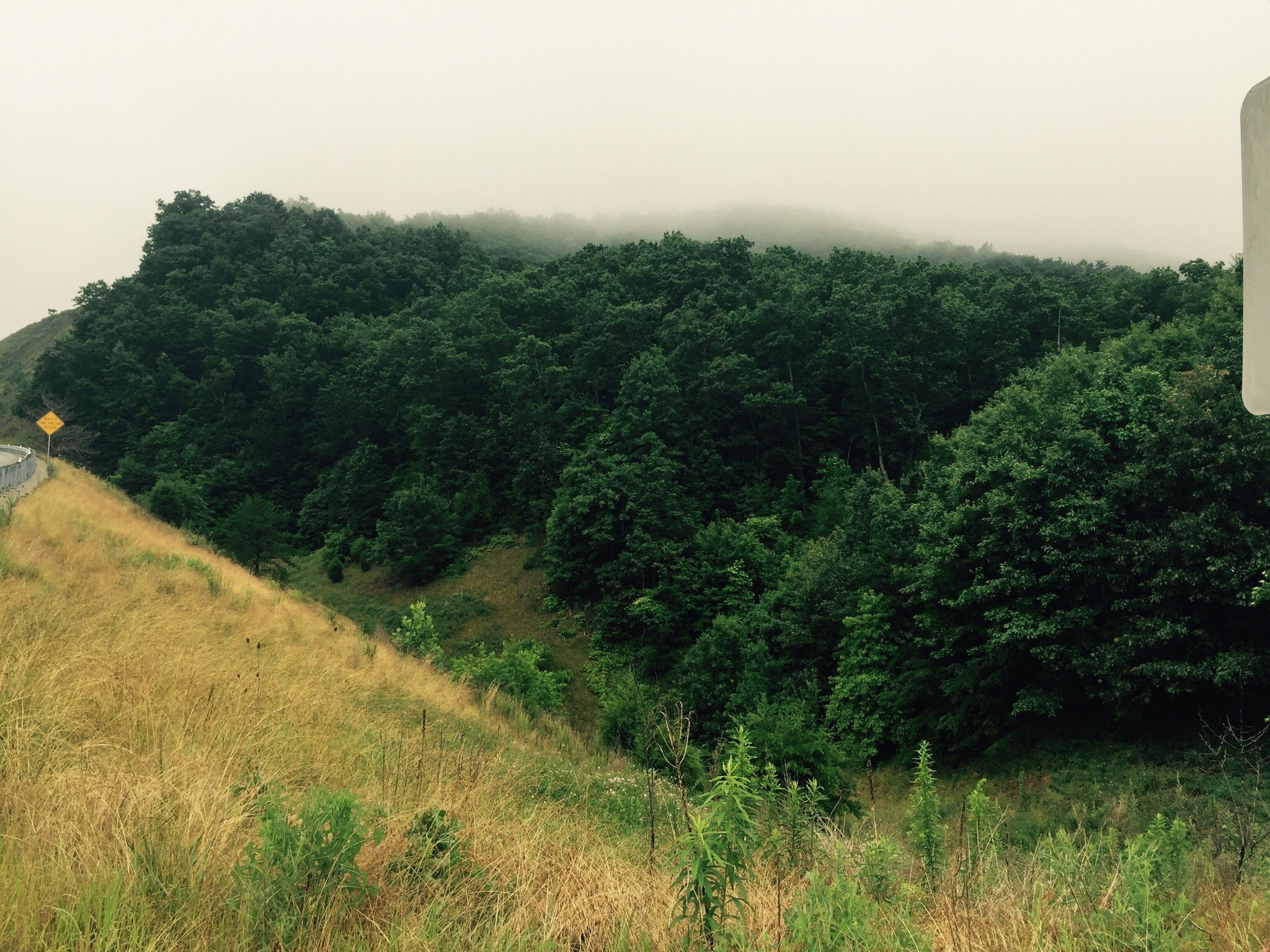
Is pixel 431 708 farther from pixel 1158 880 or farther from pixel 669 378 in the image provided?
pixel 669 378

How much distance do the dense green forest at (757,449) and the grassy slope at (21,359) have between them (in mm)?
3737

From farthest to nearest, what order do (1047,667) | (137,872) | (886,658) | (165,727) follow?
(886,658), (1047,667), (165,727), (137,872)

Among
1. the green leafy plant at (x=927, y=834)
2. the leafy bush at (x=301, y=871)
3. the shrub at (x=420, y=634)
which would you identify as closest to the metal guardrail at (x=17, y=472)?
the shrub at (x=420, y=634)

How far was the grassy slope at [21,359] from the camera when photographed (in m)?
60.5

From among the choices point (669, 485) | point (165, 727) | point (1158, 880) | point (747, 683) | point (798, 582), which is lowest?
point (747, 683)

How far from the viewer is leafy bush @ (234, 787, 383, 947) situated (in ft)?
9.48

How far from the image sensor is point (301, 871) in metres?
3.06

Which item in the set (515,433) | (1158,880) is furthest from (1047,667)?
(515,433)

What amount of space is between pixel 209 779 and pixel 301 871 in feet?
3.95

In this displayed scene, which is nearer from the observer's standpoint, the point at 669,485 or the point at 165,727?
the point at 165,727

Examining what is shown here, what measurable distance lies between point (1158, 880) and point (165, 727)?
659 cm

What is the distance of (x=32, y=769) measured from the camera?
3816 millimetres

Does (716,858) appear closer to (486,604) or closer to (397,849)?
(397,849)

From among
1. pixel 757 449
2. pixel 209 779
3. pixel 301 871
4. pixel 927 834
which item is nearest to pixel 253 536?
pixel 757 449
